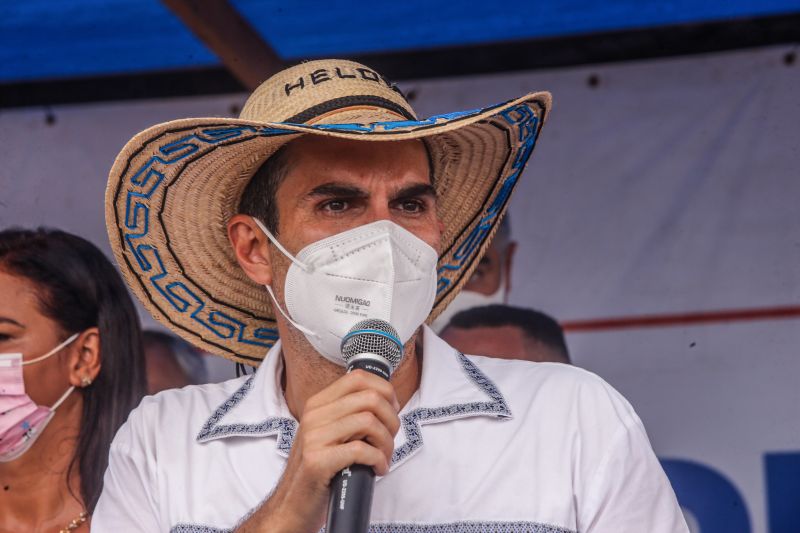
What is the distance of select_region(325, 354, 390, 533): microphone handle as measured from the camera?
154 centimetres

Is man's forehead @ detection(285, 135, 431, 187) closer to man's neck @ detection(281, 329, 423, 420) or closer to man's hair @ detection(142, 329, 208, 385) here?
man's neck @ detection(281, 329, 423, 420)

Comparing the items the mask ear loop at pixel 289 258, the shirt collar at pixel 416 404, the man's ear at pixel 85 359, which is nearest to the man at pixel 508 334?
the shirt collar at pixel 416 404

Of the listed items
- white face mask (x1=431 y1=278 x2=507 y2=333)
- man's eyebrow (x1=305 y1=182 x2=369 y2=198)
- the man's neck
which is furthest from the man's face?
white face mask (x1=431 y1=278 x2=507 y2=333)

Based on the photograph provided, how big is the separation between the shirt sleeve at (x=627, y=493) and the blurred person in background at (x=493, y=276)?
1.29 metres

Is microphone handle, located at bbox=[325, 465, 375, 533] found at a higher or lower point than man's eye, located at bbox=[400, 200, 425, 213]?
lower

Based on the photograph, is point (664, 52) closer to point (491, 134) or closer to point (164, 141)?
point (491, 134)

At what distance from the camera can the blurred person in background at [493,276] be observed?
11.3 feet

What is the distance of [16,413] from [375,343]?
5.96 ft

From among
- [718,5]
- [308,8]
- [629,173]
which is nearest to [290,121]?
[308,8]

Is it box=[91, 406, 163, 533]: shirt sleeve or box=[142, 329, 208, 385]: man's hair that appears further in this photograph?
box=[142, 329, 208, 385]: man's hair

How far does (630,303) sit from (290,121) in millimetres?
1361

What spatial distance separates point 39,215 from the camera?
11.9 feet

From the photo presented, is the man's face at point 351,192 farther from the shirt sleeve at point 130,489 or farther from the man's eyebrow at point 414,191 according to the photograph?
the shirt sleeve at point 130,489

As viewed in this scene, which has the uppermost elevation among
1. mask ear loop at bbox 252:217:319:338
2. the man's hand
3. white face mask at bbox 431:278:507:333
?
white face mask at bbox 431:278:507:333
